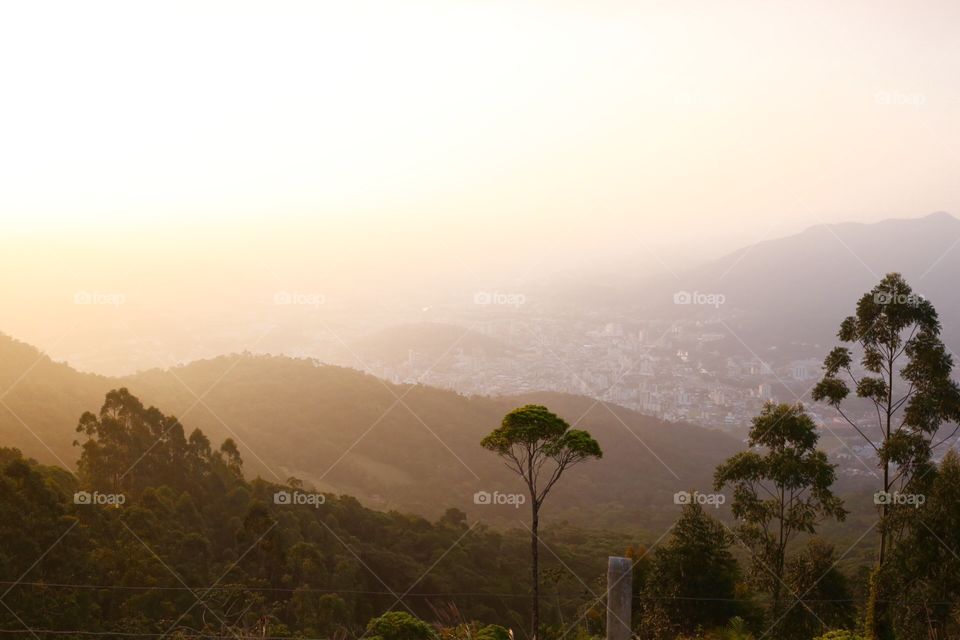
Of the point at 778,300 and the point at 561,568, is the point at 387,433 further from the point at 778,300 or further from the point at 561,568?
the point at 778,300

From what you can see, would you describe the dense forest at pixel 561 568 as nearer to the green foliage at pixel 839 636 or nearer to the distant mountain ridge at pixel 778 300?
the green foliage at pixel 839 636

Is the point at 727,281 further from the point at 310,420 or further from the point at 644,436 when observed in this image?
the point at 310,420

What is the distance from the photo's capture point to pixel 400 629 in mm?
11328

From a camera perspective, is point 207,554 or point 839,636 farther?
point 207,554

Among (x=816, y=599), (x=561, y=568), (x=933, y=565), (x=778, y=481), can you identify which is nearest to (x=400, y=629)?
(x=561, y=568)

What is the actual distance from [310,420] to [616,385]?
50.2 meters

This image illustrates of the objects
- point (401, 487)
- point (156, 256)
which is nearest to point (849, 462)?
point (401, 487)

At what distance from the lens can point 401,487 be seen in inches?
2621

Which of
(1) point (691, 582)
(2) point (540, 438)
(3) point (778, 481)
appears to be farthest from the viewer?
(3) point (778, 481)

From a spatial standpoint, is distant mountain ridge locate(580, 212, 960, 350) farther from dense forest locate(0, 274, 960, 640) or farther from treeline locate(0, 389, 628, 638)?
dense forest locate(0, 274, 960, 640)

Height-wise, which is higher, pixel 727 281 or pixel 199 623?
pixel 727 281

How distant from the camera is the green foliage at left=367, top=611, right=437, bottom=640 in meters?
11.2

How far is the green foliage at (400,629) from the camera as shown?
36.9 ft

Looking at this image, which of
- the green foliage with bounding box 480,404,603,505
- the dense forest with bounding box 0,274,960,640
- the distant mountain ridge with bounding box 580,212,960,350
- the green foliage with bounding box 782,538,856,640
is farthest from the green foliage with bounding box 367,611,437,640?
the distant mountain ridge with bounding box 580,212,960,350
